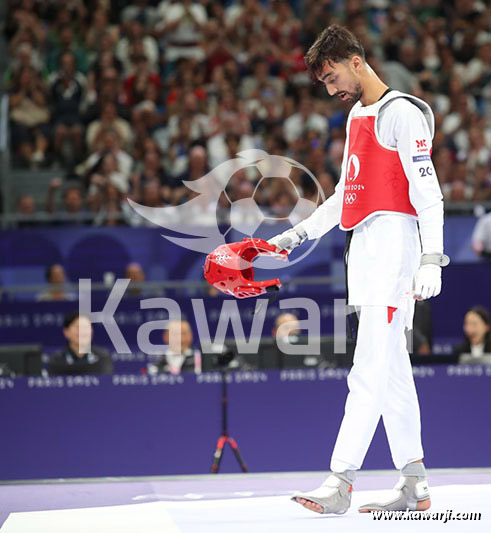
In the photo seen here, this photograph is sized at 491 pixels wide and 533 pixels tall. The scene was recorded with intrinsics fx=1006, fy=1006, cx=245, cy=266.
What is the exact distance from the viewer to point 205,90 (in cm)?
1195

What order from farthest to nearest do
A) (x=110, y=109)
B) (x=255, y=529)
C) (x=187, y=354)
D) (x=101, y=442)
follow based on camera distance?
(x=110, y=109)
(x=187, y=354)
(x=101, y=442)
(x=255, y=529)

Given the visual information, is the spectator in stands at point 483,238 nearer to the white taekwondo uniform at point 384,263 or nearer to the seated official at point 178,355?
the seated official at point 178,355

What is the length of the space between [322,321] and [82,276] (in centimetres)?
223

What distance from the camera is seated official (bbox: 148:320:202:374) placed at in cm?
759

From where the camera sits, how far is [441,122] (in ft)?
38.9

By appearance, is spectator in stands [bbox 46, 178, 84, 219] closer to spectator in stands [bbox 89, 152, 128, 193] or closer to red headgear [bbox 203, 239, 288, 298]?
spectator in stands [bbox 89, 152, 128, 193]

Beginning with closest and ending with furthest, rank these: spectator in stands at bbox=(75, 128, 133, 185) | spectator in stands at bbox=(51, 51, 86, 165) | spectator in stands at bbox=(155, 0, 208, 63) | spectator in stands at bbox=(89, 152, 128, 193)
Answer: spectator in stands at bbox=(89, 152, 128, 193) → spectator in stands at bbox=(75, 128, 133, 185) → spectator in stands at bbox=(51, 51, 86, 165) → spectator in stands at bbox=(155, 0, 208, 63)

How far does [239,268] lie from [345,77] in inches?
35.3

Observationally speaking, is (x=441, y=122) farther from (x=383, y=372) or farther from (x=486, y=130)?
(x=383, y=372)

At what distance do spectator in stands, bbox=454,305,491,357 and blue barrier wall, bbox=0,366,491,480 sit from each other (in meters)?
0.73

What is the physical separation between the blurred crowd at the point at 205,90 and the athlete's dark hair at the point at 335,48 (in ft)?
18.9

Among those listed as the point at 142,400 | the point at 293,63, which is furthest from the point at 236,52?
the point at 142,400

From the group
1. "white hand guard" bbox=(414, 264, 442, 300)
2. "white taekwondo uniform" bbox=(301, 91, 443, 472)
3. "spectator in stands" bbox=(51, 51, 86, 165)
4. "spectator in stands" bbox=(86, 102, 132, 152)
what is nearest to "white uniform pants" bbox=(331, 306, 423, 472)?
"white taekwondo uniform" bbox=(301, 91, 443, 472)

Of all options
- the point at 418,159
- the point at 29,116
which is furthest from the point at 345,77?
the point at 29,116
